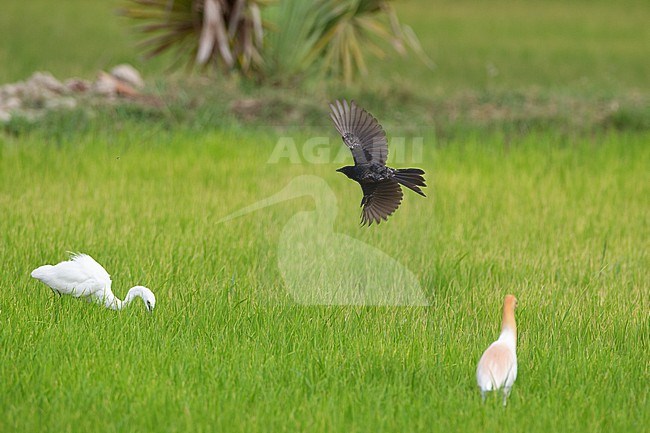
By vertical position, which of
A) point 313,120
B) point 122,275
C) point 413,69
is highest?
point 413,69

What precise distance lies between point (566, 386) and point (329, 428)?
0.97m

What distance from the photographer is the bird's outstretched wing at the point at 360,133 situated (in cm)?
395

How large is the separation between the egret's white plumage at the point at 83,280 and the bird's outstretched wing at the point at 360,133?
117 centimetres

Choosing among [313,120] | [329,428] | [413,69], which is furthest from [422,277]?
[413,69]

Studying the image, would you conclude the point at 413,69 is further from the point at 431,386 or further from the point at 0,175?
the point at 431,386

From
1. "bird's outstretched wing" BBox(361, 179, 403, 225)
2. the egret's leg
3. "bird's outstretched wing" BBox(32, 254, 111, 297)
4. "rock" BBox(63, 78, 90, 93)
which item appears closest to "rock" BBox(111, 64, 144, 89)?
"rock" BBox(63, 78, 90, 93)

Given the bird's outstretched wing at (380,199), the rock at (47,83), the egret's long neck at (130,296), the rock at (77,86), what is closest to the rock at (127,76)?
the rock at (77,86)

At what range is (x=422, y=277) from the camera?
5.07 metres

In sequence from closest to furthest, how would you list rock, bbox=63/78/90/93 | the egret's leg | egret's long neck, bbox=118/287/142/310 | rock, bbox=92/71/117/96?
1. the egret's leg
2. egret's long neck, bbox=118/287/142/310
3. rock, bbox=92/71/117/96
4. rock, bbox=63/78/90/93

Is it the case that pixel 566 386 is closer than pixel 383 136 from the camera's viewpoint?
Yes

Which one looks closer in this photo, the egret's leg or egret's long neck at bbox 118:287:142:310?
the egret's leg

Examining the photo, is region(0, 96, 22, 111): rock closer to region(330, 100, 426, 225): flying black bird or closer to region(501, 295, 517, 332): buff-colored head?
region(330, 100, 426, 225): flying black bird

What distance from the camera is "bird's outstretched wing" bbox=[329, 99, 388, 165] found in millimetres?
3953

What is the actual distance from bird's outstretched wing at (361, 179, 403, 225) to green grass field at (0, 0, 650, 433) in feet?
1.71
